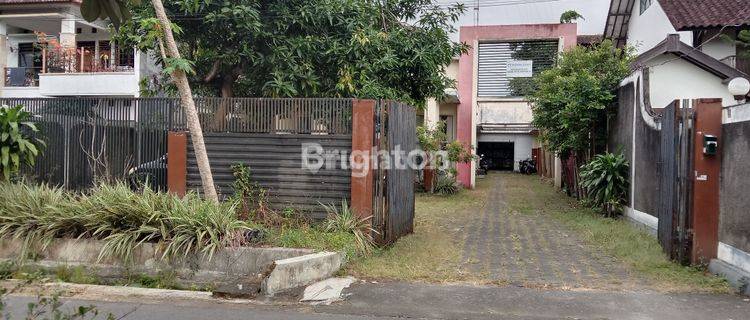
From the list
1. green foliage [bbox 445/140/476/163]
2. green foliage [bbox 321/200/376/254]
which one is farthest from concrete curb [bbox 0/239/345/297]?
green foliage [bbox 445/140/476/163]

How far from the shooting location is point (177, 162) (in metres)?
7.63

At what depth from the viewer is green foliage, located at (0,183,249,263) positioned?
6.18 metres

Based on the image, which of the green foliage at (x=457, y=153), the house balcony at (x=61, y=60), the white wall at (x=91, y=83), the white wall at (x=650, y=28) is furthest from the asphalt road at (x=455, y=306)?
the house balcony at (x=61, y=60)

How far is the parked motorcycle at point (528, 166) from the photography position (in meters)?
30.4

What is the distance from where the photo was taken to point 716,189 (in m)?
6.32

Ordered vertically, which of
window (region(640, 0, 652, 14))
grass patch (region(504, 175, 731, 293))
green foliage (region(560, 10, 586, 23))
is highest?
green foliage (region(560, 10, 586, 23))

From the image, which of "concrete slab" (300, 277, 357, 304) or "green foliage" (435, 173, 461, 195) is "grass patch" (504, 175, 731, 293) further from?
"concrete slab" (300, 277, 357, 304)

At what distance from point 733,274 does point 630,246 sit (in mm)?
2047

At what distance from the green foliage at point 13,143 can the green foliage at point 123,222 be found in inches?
28.8

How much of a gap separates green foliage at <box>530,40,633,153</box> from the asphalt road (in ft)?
23.2

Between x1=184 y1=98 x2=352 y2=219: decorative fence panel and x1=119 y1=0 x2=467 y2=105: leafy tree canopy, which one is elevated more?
x1=119 y1=0 x2=467 y2=105: leafy tree canopy

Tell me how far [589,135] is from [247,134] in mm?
8937

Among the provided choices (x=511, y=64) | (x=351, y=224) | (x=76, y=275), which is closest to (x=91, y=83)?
(x=76, y=275)

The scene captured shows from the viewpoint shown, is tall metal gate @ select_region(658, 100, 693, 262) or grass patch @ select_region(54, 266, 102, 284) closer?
grass patch @ select_region(54, 266, 102, 284)
